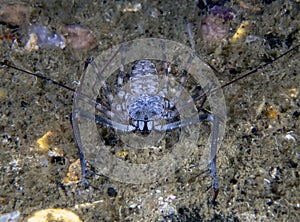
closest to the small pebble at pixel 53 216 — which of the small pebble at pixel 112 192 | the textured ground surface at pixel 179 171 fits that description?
the textured ground surface at pixel 179 171

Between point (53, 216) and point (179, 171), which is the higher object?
point (179, 171)

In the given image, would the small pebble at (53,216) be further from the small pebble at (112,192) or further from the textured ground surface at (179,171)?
the small pebble at (112,192)

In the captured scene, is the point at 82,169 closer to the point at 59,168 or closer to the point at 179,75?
the point at 59,168

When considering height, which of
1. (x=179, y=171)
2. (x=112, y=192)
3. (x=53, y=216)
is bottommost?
(x=53, y=216)

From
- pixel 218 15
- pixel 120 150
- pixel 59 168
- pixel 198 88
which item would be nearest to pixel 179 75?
pixel 198 88

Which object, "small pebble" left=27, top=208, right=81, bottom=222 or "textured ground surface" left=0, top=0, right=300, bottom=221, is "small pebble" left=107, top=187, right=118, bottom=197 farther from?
"small pebble" left=27, top=208, right=81, bottom=222

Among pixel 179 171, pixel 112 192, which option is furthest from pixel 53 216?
pixel 179 171

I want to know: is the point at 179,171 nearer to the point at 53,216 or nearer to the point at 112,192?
the point at 112,192

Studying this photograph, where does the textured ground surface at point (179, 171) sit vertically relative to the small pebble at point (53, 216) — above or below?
above

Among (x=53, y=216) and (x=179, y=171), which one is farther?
(x=179, y=171)

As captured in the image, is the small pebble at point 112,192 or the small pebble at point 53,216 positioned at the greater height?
the small pebble at point 112,192

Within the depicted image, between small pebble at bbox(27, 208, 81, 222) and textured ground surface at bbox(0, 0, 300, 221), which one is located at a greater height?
textured ground surface at bbox(0, 0, 300, 221)

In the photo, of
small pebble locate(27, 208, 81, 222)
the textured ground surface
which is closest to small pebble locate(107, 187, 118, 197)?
the textured ground surface
